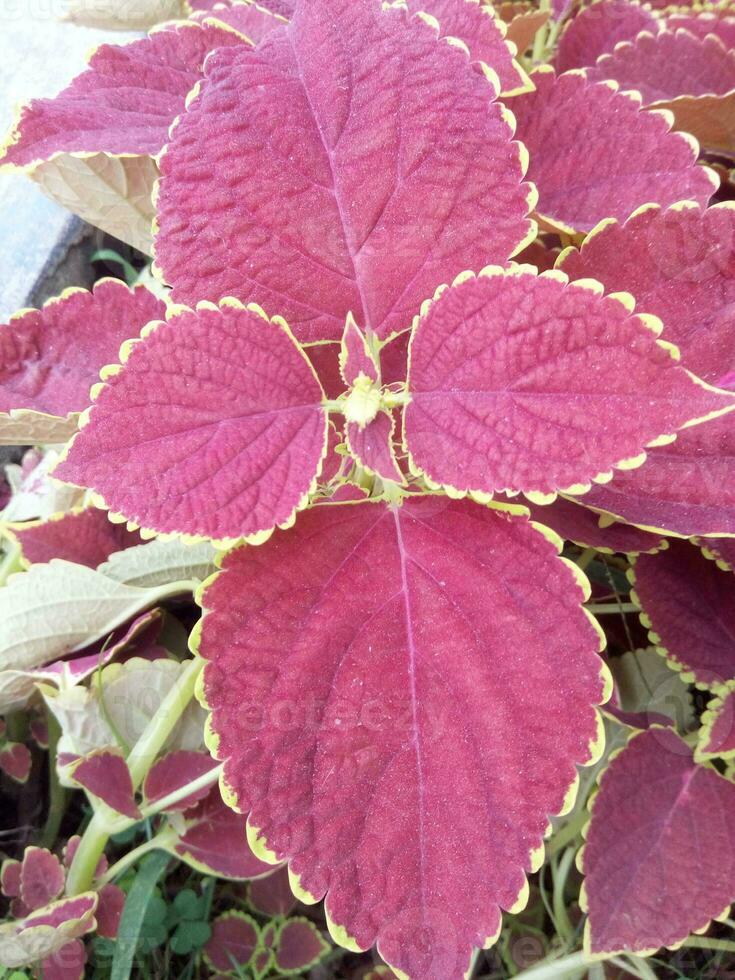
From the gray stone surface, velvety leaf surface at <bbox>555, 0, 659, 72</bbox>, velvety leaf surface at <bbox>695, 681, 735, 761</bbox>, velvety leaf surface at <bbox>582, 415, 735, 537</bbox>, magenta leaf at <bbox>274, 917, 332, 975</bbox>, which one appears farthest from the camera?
the gray stone surface

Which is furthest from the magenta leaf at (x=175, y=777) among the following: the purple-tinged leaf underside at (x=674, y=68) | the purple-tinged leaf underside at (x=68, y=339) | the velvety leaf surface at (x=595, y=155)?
the purple-tinged leaf underside at (x=674, y=68)

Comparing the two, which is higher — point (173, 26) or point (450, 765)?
point (173, 26)

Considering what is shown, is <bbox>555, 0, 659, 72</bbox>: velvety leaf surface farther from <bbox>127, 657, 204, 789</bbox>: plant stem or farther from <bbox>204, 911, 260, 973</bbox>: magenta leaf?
<bbox>204, 911, 260, 973</bbox>: magenta leaf

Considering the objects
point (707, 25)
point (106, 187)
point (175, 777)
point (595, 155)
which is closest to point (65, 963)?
point (175, 777)

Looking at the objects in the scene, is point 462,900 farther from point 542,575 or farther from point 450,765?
point 542,575

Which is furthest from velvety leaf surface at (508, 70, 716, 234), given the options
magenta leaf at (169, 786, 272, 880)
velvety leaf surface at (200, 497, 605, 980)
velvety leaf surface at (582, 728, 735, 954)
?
magenta leaf at (169, 786, 272, 880)

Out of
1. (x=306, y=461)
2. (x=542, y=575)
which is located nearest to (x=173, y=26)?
(x=306, y=461)

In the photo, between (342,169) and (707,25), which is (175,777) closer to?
(342,169)
